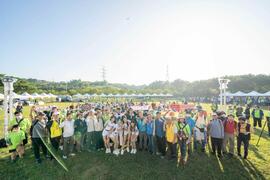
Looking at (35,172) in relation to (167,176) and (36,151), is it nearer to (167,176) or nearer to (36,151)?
(36,151)

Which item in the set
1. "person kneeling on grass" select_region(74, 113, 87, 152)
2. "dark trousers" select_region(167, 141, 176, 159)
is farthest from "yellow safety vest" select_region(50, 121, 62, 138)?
"dark trousers" select_region(167, 141, 176, 159)

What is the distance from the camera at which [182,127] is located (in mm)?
8742

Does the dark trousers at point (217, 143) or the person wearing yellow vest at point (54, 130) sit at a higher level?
the person wearing yellow vest at point (54, 130)

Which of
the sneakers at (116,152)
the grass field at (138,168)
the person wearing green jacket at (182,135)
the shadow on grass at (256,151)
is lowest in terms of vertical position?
the grass field at (138,168)

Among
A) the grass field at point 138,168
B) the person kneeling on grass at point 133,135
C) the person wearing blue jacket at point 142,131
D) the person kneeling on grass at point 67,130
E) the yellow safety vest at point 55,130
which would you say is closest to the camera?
the grass field at point 138,168

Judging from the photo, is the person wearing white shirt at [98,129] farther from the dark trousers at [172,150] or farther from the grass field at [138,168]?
the dark trousers at [172,150]

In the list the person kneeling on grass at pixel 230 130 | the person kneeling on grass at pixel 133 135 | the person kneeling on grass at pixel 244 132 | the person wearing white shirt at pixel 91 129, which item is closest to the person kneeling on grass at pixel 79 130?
the person wearing white shirt at pixel 91 129

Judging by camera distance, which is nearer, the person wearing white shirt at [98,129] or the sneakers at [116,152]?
the sneakers at [116,152]

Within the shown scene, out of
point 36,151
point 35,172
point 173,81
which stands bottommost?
point 35,172

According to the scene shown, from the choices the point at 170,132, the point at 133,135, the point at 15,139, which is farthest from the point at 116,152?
the point at 15,139

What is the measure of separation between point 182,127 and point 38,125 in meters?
6.19

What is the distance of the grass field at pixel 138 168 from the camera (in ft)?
25.6

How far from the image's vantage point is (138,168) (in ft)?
27.6

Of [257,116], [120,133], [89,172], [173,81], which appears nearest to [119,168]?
[89,172]
